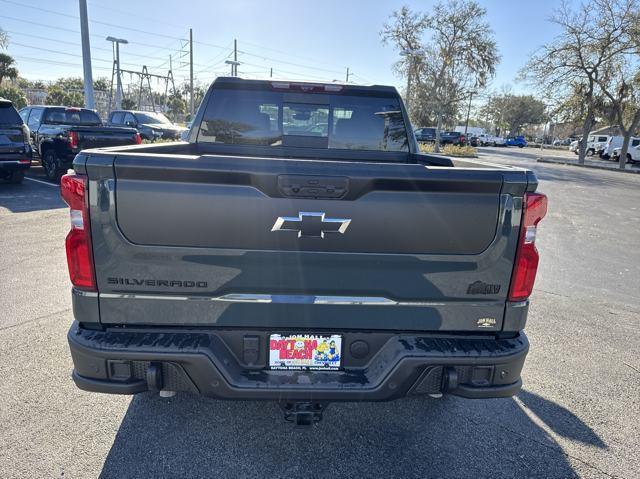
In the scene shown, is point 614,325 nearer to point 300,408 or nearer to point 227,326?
point 300,408

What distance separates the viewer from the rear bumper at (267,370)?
208 cm

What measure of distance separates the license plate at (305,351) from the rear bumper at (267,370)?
Result: 0.12 feet

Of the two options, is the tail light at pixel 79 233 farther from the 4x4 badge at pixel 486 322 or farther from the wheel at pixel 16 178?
the wheel at pixel 16 178

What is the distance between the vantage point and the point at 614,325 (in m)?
4.75

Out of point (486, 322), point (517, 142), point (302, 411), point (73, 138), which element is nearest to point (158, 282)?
point (302, 411)

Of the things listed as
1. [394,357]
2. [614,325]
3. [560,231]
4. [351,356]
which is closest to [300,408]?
[351,356]

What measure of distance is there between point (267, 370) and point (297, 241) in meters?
0.70

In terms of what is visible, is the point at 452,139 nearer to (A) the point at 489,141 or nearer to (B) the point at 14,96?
(A) the point at 489,141

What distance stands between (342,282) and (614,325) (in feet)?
13.6

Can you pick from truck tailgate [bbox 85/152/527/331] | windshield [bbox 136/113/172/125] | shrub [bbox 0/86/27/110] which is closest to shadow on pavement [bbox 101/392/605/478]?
truck tailgate [bbox 85/152/527/331]

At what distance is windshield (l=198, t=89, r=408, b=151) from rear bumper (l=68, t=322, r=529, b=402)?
7.04ft

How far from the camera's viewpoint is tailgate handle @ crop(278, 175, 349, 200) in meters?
2.02

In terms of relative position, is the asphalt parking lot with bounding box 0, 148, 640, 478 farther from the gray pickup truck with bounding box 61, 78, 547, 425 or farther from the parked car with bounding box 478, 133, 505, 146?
the parked car with bounding box 478, 133, 505, 146

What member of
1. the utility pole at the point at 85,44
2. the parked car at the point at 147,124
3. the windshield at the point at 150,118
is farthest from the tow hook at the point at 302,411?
the windshield at the point at 150,118
